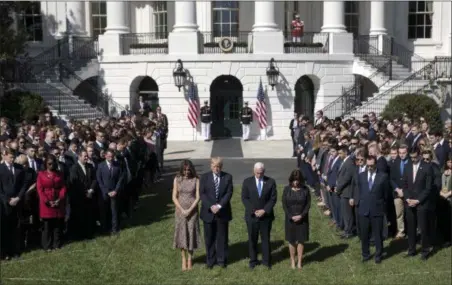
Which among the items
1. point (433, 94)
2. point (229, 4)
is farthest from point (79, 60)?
point (433, 94)

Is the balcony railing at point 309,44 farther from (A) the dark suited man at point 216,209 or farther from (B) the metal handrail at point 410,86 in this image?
(A) the dark suited man at point 216,209

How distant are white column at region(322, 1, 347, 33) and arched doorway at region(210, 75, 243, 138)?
5.46m

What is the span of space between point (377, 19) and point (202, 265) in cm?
2637

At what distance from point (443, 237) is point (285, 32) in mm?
23888

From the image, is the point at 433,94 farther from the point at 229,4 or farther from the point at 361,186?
the point at 361,186

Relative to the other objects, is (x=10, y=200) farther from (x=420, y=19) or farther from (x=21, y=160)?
(x=420, y=19)

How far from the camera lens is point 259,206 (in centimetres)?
1095

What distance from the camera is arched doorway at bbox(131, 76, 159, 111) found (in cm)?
3399

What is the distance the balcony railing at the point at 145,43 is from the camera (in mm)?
32812

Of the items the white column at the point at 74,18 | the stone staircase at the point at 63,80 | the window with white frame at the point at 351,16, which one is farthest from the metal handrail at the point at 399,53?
the white column at the point at 74,18

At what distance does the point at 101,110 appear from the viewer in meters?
32.4

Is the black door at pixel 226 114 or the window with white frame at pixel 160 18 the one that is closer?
the black door at pixel 226 114

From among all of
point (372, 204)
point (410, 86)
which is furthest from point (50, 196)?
point (410, 86)

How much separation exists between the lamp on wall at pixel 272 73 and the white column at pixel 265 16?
1717mm
